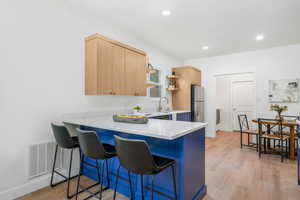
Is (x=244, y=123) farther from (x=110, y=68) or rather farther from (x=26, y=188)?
(x=26, y=188)

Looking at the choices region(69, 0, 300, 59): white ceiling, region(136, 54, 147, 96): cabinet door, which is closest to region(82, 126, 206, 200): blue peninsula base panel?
region(136, 54, 147, 96): cabinet door

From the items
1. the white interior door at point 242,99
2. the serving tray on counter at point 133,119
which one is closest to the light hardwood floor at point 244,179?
the serving tray on counter at point 133,119

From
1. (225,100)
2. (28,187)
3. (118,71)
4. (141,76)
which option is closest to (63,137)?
(28,187)

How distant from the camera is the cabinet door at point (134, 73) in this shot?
10.5ft

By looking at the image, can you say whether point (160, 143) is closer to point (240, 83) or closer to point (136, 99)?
point (136, 99)

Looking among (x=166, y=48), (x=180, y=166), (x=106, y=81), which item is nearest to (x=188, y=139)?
(x=180, y=166)

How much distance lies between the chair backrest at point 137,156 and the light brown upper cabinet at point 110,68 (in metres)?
1.49

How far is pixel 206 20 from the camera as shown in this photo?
311 centimetres

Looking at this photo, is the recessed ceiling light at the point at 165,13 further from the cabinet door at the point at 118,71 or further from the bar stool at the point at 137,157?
the bar stool at the point at 137,157

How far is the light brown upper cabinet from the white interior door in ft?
16.1

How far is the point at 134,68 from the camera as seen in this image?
3.35 meters

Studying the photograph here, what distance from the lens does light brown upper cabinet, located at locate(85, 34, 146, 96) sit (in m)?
2.68

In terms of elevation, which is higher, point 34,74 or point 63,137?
point 34,74

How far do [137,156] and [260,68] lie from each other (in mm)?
4812
